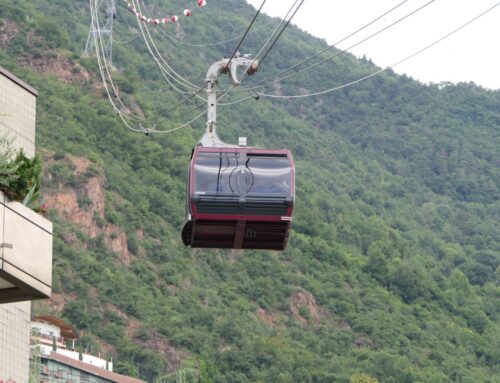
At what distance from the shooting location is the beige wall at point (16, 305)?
35.3 metres

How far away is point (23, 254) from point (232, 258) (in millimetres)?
109496

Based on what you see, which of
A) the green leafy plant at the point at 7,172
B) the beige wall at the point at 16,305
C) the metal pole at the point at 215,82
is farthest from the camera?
the metal pole at the point at 215,82

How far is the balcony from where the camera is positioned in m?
24.3

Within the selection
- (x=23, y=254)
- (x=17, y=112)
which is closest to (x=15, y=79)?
(x=17, y=112)

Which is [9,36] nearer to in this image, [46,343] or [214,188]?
[46,343]

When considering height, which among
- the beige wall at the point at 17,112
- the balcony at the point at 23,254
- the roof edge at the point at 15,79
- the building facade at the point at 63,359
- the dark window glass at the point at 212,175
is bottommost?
the building facade at the point at 63,359

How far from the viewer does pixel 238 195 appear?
1368 inches

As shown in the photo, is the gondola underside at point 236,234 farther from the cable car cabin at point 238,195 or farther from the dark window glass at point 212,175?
the dark window glass at point 212,175

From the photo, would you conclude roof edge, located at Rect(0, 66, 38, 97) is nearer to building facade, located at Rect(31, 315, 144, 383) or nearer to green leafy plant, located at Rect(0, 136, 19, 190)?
green leafy plant, located at Rect(0, 136, 19, 190)

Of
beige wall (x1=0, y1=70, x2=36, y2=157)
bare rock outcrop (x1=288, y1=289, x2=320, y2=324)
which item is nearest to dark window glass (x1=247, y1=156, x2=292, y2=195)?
beige wall (x1=0, y1=70, x2=36, y2=157)

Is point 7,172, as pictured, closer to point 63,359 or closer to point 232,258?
point 63,359

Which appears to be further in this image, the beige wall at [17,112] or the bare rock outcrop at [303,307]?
the bare rock outcrop at [303,307]

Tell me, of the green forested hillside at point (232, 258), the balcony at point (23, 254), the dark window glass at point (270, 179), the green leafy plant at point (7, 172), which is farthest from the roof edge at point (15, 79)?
the green forested hillside at point (232, 258)

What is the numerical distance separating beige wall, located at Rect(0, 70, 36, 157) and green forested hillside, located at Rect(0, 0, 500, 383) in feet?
231
